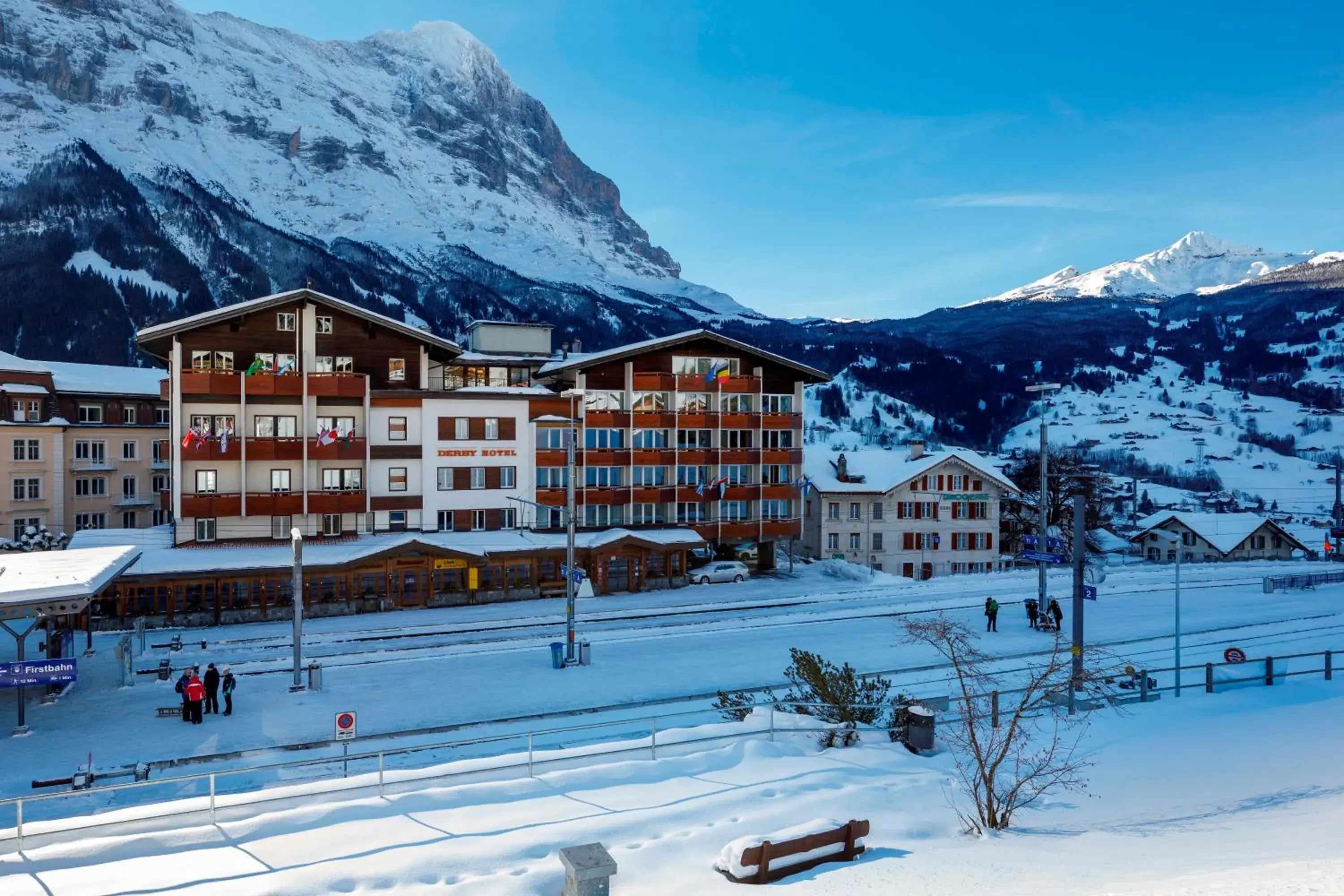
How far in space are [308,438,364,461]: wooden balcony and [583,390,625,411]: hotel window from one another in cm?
1269

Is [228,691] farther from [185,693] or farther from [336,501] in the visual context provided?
[336,501]

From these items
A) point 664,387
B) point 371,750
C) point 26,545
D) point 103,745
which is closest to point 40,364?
point 26,545

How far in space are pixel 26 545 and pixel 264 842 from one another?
45917mm

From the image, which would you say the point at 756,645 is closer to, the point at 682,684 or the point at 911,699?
the point at 682,684

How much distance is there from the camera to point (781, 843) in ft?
37.5

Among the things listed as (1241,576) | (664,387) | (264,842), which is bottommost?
(1241,576)

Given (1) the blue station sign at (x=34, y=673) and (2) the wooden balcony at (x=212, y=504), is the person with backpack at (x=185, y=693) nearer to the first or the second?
(1) the blue station sign at (x=34, y=673)

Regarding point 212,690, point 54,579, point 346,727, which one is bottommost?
point 212,690

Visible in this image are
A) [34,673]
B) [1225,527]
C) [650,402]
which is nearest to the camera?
[34,673]

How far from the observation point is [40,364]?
180 feet

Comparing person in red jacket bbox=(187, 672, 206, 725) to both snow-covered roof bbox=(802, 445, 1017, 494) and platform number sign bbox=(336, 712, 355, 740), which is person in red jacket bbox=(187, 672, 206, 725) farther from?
snow-covered roof bbox=(802, 445, 1017, 494)

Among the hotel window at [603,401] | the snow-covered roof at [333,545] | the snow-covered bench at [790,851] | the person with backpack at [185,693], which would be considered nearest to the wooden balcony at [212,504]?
the snow-covered roof at [333,545]

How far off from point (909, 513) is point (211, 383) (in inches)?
1818

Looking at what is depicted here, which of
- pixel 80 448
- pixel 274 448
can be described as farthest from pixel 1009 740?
pixel 80 448
